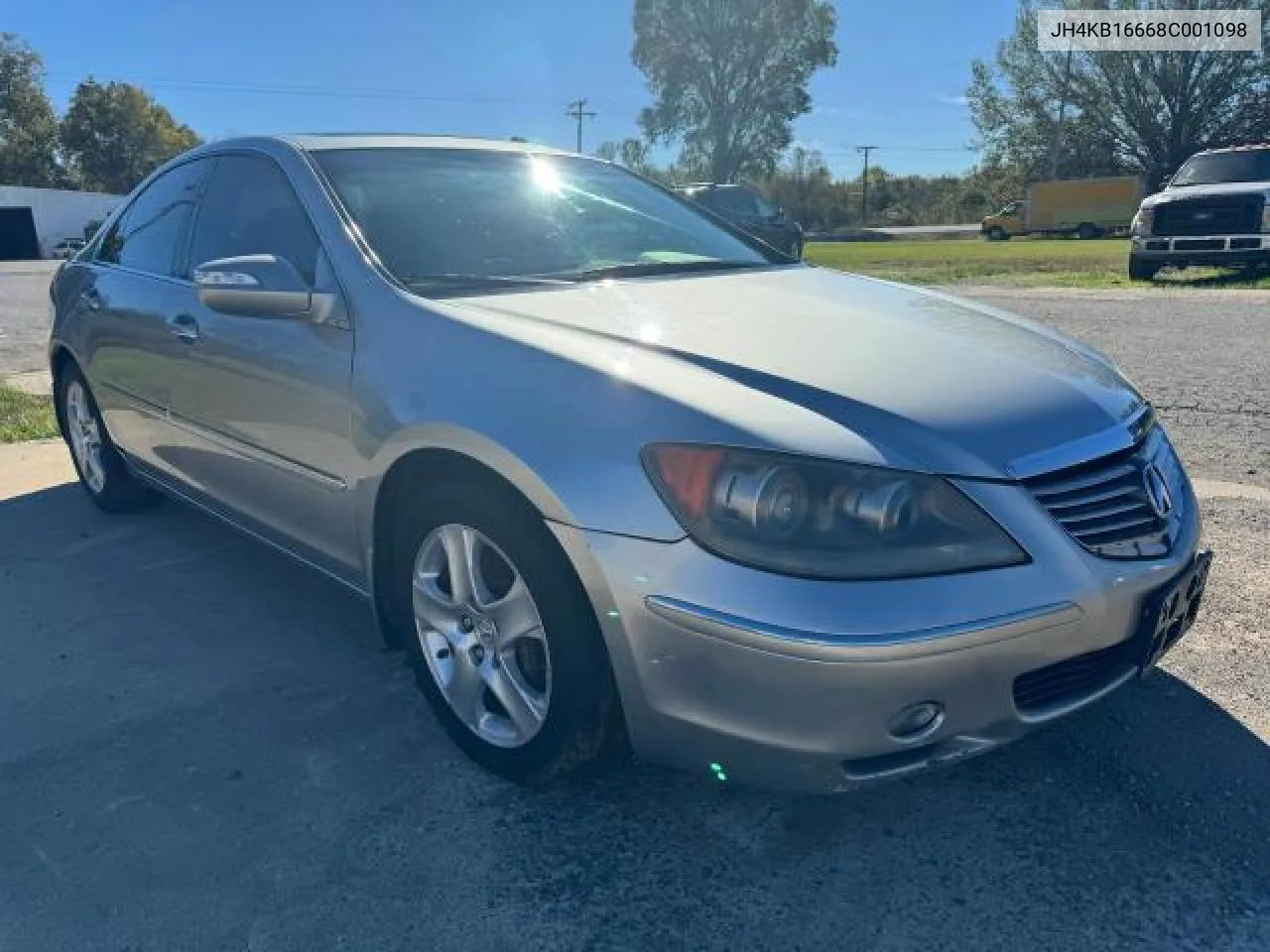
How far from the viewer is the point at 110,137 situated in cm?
6844

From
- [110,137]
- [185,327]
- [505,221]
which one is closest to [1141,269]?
[505,221]

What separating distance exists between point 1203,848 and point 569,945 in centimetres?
135

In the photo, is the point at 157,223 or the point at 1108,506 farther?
the point at 157,223

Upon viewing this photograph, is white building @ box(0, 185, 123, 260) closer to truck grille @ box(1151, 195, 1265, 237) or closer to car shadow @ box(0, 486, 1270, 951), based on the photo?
truck grille @ box(1151, 195, 1265, 237)

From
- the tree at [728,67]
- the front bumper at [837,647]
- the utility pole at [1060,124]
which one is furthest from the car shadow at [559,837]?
the utility pole at [1060,124]

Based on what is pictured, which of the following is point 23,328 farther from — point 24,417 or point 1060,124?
point 1060,124

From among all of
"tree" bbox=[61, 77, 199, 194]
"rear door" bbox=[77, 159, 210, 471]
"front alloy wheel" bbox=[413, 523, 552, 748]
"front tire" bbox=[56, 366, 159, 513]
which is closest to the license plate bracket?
"front alloy wheel" bbox=[413, 523, 552, 748]

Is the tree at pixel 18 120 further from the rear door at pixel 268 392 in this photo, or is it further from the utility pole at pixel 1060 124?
the rear door at pixel 268 392

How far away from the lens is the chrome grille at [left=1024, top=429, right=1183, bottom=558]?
203 cm

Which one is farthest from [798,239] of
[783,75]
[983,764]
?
[783,75]

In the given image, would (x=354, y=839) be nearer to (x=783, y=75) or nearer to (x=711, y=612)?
(x=711, y=612)

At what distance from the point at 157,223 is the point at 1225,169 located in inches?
652

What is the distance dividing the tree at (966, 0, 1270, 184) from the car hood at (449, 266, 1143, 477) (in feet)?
175

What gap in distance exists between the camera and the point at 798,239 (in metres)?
19.2
